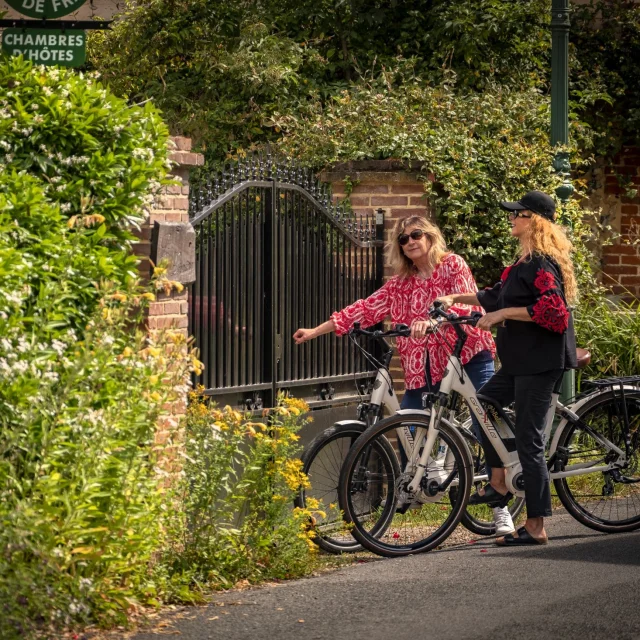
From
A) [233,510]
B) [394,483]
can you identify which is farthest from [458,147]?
[233,510]

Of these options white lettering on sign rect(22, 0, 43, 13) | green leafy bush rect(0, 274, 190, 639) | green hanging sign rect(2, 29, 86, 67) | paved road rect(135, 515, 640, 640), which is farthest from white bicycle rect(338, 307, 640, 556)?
white lettering on sign rect(22, 0, 43, 13)

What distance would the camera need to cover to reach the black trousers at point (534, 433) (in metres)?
7.34

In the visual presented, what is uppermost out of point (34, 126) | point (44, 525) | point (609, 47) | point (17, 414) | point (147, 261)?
point (609, 47)

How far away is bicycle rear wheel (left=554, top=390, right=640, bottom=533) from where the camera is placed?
7.81 m

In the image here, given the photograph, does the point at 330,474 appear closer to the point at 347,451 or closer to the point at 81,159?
the point at 347,451

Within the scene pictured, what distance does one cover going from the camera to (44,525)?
16.4ft

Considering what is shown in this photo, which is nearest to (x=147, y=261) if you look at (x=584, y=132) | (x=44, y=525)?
(x=44, y=525)

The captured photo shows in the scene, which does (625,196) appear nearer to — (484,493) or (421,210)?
(421,210)

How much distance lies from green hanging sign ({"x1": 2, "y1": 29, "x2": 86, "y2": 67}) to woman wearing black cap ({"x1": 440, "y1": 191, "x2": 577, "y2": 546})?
2401 millimetres

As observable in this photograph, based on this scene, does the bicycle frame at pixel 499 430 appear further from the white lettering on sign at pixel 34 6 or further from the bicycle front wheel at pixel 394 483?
the white lettering on sign at pixel 34 6

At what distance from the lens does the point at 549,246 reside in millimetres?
7258

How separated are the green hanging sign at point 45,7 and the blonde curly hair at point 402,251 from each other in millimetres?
2278

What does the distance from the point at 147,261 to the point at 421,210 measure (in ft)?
10.0

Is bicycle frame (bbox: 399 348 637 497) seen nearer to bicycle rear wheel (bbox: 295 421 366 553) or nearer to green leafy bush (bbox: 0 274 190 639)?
bicycle rear wheel (bbox: 295 421 366 553)
